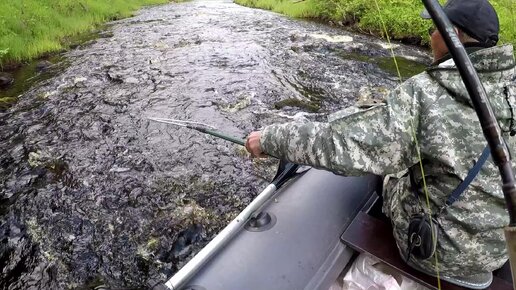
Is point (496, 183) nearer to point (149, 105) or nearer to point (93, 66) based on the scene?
point (149, 105)

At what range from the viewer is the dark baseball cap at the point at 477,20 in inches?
63.6

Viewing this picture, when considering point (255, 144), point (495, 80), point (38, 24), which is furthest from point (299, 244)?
point (38, 24)

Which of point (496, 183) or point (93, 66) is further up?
point (496, 183)

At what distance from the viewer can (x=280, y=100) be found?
6672 mm

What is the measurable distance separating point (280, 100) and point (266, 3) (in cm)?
1573

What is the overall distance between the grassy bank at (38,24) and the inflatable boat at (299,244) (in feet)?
25.4

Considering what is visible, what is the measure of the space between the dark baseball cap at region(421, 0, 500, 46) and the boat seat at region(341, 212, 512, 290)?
3.97 feet

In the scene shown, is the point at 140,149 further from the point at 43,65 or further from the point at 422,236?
the point at 43,65

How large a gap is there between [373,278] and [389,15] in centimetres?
1128

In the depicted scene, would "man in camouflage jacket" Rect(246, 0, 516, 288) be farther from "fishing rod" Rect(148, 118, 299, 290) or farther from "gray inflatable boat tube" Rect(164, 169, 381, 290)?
"fishing rod" Rect(148, 118, 299, 290)

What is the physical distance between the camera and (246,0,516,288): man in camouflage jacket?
1585mm

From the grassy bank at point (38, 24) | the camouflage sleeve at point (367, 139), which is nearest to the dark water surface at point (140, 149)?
the grassy bank at point (38, 24)

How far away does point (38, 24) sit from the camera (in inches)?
399

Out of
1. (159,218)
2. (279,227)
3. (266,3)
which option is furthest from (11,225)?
(266,3)
